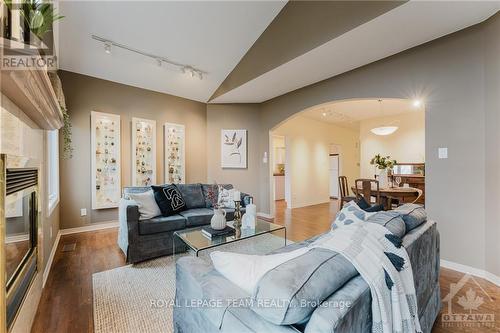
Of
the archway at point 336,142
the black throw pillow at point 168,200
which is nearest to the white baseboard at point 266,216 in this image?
the archway at point 336,142

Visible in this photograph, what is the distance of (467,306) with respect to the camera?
1.95m

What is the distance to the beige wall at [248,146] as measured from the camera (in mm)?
5484

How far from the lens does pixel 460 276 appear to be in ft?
8.00

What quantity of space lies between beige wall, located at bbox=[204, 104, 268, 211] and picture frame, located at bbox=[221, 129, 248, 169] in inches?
3.6

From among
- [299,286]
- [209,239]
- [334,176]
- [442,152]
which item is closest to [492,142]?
[442,152]

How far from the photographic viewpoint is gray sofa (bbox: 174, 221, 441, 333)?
721mm

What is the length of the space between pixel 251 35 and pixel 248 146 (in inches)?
95.2

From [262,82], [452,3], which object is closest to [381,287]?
[452,3]

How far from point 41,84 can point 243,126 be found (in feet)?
14.2

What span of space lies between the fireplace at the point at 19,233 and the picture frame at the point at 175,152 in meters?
3.11

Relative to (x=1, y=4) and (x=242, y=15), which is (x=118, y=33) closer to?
(x=242, y=15)

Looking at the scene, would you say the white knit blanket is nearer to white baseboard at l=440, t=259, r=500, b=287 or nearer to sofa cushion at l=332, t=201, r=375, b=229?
sofa cushion at l=332, t=201, r=375, b=229

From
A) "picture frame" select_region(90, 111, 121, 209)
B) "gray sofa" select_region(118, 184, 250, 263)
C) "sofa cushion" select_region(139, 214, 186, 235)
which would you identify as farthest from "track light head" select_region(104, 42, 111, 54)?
"sofa cushion" select_region(139, 214, 186, 235)

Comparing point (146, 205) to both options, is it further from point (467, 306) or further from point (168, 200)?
point (467, 306)
